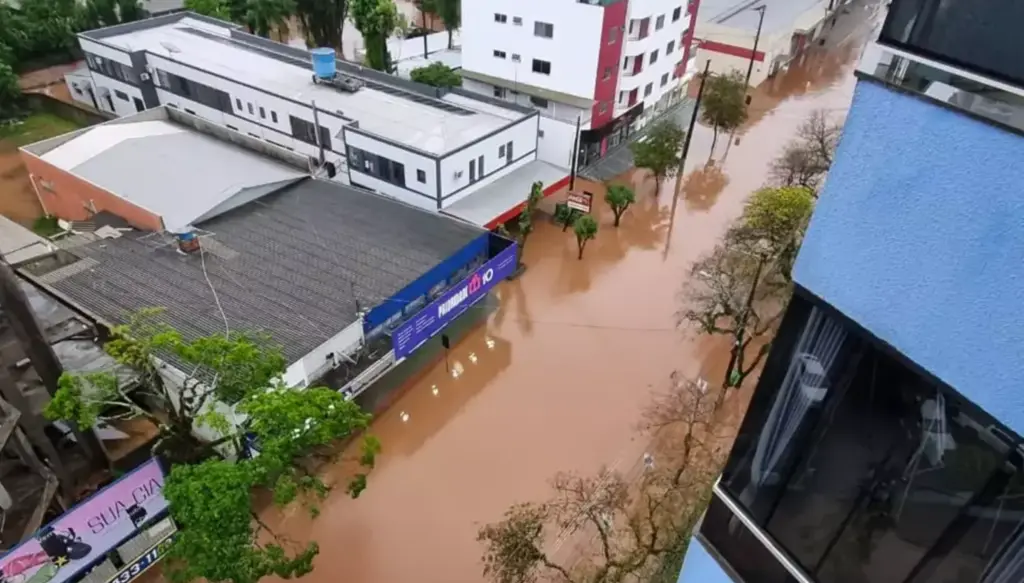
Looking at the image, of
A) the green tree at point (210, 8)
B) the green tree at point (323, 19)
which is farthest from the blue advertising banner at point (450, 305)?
the green tree at point (210, 8)

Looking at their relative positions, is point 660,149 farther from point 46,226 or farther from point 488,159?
point 46,226

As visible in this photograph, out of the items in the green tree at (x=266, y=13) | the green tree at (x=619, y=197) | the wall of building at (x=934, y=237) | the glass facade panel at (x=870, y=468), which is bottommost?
the green tree at (x=619, y=197)

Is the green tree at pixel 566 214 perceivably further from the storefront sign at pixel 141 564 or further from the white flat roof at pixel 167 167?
the storefront sign at pixel 141 564

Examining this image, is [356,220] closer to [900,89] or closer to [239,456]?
[239,456]

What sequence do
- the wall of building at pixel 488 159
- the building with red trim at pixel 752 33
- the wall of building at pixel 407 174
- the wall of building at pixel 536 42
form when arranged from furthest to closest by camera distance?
the building with red trim at pixel 752 33, the wall of building at pixel 536 42, the wall of building at pixel 488 159, the wall of building at pixel 407 174

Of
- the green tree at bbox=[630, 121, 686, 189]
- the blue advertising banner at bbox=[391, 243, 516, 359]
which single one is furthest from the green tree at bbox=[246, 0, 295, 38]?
the blue advertising banner at bbox=[391, 243, 516, 359]

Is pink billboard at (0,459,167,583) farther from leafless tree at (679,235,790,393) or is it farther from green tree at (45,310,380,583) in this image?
leafless tree at (679,235,790,393)

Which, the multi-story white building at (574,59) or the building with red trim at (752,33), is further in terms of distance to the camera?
the building with red trim at (752,33)
